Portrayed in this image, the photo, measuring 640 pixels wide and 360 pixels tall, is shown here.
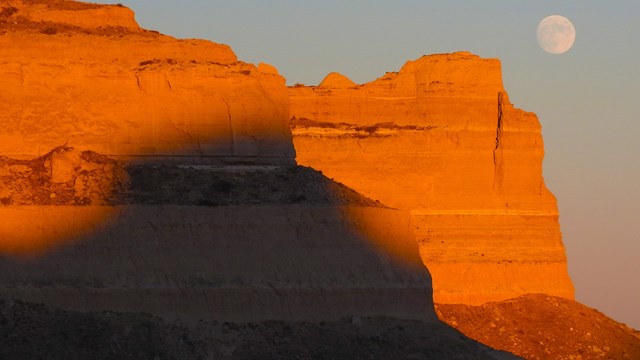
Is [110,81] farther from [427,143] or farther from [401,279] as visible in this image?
[427,143]

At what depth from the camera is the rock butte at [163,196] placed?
151 feet

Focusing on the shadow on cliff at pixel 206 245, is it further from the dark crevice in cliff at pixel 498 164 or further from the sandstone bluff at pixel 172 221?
the dark crevice in cliff at pixel 498 164

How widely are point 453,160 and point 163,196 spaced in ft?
110

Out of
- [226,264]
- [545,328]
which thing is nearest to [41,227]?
[226,264]

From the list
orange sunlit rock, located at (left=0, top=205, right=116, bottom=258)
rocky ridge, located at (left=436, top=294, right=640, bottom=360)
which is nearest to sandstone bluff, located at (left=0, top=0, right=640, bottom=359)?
orange sunlit rock, located at (left=0, top=205, right=116, bottom=258)

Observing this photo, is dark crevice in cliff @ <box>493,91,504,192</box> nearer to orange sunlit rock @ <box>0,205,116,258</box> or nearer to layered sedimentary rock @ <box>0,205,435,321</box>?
layered sedimentary rock @ <box>0,205,435,321</box>

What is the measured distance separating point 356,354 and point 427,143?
111 ft

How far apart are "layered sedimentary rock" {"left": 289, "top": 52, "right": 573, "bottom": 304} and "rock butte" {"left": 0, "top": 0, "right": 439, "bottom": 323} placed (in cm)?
2365

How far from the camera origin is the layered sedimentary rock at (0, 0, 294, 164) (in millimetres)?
51656

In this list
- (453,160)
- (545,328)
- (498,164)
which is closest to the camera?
→ (545,328)

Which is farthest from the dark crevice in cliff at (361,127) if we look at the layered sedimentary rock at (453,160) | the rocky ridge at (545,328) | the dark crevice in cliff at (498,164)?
the rocky ridge at (545,328)

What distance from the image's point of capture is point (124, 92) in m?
52.9

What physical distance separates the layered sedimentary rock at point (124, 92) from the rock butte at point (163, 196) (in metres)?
0.04

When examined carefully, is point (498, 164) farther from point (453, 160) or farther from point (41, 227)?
point (41, 227)
